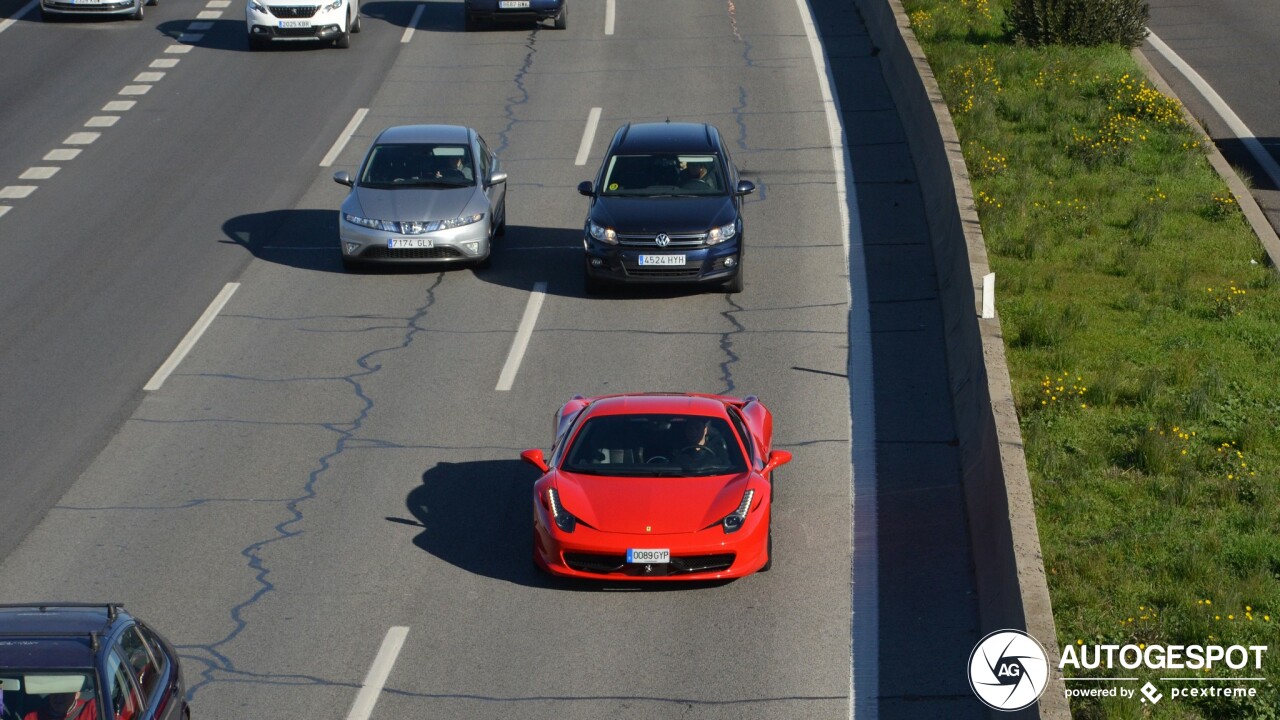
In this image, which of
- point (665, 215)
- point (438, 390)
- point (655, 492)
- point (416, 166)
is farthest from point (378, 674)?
point (416, 166)

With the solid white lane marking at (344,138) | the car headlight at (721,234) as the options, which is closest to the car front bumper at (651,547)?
the car headlight at (721,234)

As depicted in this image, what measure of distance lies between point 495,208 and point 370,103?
26.0 feet

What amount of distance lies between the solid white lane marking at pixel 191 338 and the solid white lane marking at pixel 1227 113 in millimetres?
13694

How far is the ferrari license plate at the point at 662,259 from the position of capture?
18656 mm

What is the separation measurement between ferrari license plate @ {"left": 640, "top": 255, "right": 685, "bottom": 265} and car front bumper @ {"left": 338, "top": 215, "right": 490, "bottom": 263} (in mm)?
2442

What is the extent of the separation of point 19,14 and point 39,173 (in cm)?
1287

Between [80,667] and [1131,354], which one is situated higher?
[80,667]

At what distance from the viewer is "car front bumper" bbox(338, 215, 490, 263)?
19.8 meters

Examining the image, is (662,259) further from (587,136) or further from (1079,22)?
(1079,22)

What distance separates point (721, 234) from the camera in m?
18.7

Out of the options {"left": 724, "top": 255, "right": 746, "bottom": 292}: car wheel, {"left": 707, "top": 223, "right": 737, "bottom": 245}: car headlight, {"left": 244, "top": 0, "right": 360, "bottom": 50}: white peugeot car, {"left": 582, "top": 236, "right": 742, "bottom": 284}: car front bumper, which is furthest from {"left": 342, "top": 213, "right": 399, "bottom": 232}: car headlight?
{"left": 244, "top": 0, "right": 360, "bottom": 50}: white peugeot car

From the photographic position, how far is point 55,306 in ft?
61.3

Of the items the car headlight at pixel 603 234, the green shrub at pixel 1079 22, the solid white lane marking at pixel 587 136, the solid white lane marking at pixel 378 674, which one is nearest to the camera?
the solid white lane marking at pixel 378 674

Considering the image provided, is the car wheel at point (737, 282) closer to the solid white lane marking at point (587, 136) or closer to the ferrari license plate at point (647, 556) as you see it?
the solid white lane marking at point (587, 136)
